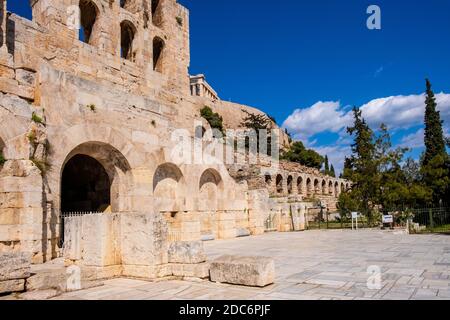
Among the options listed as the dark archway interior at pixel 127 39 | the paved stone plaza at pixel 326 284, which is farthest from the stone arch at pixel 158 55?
the paved stone plaza at pixel 326 284

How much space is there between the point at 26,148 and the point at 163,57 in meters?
12.3

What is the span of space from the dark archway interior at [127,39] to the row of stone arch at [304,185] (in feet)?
69.8

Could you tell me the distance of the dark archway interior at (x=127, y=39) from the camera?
17.9 meters

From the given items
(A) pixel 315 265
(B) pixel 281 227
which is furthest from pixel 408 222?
(A) pixel 315 265

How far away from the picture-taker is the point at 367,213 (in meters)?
22.2

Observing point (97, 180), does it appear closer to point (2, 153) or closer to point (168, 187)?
point (168, 187)

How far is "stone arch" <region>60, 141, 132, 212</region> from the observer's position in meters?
11.6

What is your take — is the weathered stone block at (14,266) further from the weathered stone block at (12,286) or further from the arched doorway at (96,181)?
the arched doorway at (96,181)

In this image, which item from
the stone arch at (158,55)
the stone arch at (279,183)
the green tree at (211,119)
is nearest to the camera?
the stone arch at (158,55)

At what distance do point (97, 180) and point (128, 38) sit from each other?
814 centimetres

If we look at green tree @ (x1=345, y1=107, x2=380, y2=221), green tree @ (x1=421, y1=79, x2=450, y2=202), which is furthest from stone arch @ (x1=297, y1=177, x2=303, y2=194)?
green tree @ (x1=345, y1=107, x2=380, y2=221)

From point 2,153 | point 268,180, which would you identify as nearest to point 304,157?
point 268,180

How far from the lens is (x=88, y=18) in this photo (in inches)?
655

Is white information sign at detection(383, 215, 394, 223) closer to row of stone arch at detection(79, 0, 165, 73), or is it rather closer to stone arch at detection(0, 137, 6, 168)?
row of stone arch at detection(79, 0, 165, 73)
